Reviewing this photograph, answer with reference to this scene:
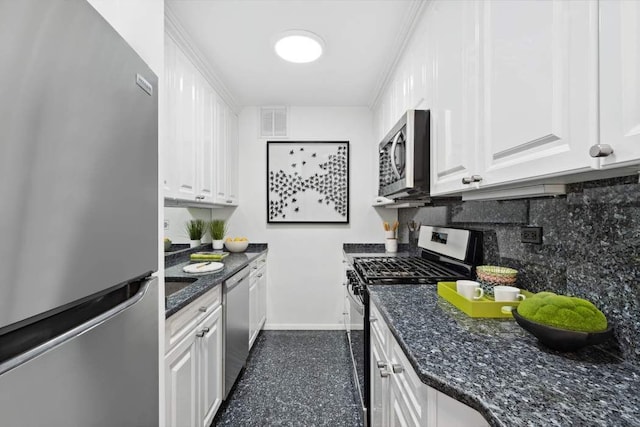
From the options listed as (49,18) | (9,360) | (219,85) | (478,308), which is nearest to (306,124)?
(219,85)

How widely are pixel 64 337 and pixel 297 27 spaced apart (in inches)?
80.1

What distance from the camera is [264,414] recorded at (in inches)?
74.2

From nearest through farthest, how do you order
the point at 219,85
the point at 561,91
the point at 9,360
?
the point at 9,360
the point at 561,91
the point at 219,85

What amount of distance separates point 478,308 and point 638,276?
44 centimetres

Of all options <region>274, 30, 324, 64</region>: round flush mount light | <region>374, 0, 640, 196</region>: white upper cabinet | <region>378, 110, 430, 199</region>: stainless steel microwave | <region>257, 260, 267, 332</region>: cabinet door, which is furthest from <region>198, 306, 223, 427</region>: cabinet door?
<region>274, 30, 324, 64</region>: round flush mount light

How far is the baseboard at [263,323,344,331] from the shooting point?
10.8 ft

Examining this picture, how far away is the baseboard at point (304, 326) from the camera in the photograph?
10.8ft

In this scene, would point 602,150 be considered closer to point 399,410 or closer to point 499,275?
point 499,275

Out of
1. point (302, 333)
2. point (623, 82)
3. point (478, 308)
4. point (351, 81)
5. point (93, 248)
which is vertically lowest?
point (302, 333)

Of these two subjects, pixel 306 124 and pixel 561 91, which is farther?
pixel 306 124

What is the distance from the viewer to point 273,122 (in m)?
3.32

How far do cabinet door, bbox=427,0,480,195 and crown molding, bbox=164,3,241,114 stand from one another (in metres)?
1.54

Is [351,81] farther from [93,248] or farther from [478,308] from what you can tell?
[93,248]

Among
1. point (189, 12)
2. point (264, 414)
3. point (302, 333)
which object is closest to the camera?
point (189, 12)
